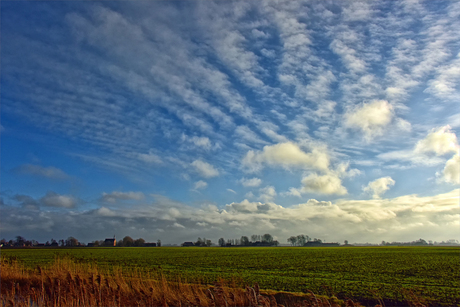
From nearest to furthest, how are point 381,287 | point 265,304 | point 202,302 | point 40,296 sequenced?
point 265,304 < point 202,302 < point 40,296 < point 381,287

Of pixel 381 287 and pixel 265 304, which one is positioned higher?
pixel 265 304

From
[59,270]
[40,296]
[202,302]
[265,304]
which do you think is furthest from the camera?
[59,270]

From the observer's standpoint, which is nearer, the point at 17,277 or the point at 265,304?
the point at 265,304

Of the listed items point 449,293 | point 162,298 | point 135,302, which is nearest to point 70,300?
point 135,302

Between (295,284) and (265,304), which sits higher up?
(265,304)

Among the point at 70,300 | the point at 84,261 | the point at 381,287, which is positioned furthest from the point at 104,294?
the point at 381,287

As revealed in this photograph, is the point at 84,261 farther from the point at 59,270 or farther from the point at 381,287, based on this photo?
the point at 381,287

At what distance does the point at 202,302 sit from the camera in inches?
538

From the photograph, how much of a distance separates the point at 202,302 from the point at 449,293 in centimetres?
2125

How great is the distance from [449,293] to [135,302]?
23.9m

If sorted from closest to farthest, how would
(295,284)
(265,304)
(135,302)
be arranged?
1. (265,304)
2. (135,302)
3. (295,284)

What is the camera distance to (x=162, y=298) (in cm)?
1485

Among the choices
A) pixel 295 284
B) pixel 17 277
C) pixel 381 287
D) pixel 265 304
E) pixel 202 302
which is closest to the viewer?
pixel 265 304

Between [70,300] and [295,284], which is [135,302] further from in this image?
[295,284]
